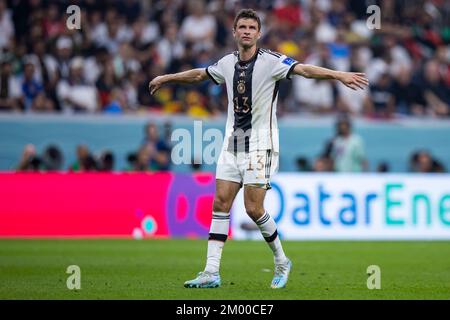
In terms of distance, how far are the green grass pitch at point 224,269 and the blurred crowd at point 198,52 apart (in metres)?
4.71

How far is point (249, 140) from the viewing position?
10250 mm

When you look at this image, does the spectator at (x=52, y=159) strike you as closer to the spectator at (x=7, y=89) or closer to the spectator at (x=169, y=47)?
the spectator at (x=7, y=89)

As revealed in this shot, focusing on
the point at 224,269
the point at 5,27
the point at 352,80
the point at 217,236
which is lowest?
the point at 224,269

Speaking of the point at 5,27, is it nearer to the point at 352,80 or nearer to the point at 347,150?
the point at 347,150

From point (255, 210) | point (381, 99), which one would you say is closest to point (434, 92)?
point (381, 99)

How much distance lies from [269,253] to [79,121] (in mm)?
7121

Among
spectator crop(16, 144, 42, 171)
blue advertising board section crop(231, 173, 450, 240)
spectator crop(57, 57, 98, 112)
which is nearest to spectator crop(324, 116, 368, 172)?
blue advertising board section crop(231, 173, 450, 240)

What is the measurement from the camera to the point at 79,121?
831 inches

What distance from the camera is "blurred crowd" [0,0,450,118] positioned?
21406mm

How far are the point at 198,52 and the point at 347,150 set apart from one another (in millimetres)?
4513

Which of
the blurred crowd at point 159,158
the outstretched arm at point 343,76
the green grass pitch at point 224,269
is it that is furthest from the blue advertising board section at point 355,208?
the outstretched arm at point 343,76

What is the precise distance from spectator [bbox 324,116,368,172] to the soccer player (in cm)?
957
